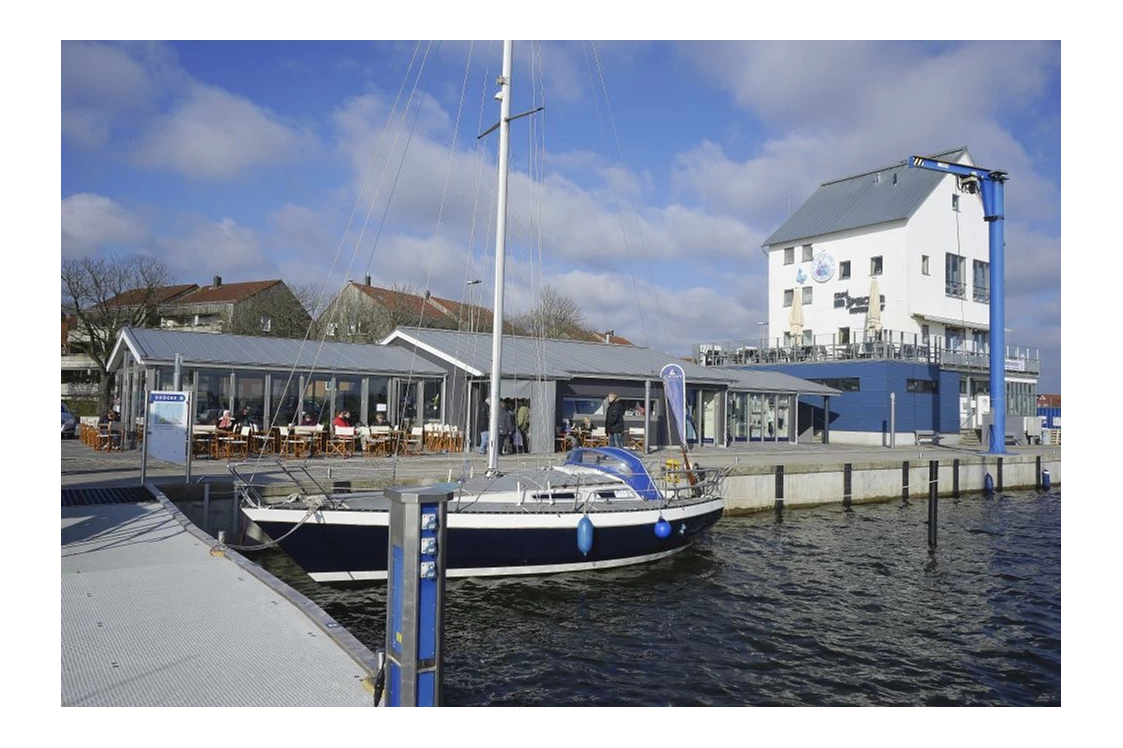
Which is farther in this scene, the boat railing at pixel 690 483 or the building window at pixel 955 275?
the building window at pixel 955 275

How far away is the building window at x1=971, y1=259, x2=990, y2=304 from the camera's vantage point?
47.1 meters

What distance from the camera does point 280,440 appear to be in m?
21.9

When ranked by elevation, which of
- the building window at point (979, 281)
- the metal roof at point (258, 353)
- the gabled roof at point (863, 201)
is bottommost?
the metal roof at point (258, 353)

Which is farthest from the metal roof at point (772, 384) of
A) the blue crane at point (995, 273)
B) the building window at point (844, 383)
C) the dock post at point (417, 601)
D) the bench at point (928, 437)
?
the dock post at point (417, 601)

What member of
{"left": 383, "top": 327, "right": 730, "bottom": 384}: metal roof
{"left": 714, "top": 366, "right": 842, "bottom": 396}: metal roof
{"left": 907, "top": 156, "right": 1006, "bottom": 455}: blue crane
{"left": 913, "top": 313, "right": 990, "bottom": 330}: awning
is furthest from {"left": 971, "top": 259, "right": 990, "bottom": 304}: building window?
{"left": 383, "top": 327, "right": 730, "bottom": 384}: metal roof

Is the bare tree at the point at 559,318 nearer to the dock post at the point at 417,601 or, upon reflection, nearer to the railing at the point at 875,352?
the railing at the point at 875,352

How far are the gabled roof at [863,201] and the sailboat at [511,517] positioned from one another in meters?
34.0

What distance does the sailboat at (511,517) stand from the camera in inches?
493

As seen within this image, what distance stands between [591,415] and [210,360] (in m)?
12.3

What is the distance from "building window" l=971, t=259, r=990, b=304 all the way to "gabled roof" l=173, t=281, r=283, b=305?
4360 cm

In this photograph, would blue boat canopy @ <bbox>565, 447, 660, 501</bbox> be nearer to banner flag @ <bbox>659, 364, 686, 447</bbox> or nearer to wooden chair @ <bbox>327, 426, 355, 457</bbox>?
banner flag @ <bbox>659, 364, 686, 447</bbox>

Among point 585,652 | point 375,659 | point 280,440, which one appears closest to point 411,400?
point 280,440

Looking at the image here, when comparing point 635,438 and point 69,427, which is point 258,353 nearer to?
point 635,438
